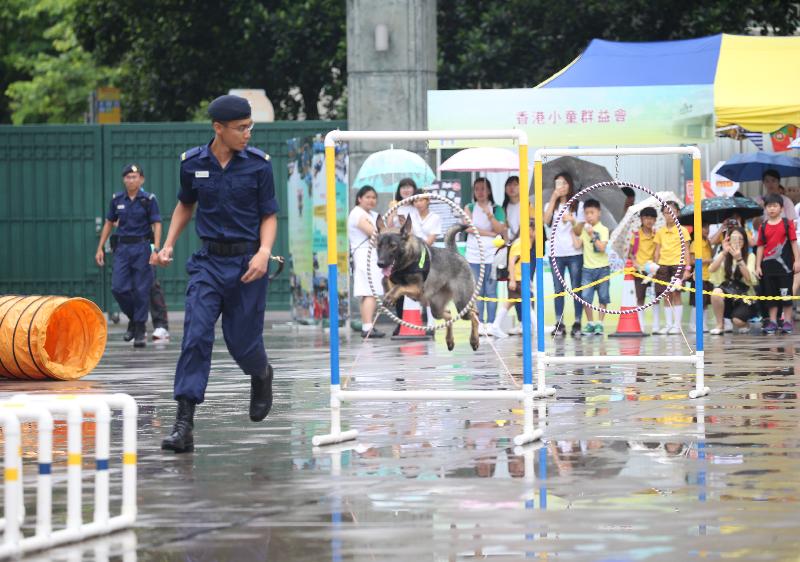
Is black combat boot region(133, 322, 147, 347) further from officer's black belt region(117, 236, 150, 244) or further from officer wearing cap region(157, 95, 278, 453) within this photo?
officer wearing cap region(157, 95, 278, 453)

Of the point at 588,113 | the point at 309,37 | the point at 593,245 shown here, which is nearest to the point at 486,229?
the point at 593,245

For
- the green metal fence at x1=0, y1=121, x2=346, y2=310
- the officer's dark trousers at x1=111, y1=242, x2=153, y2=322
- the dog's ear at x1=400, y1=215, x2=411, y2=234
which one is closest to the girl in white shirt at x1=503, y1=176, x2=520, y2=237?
the officer's dark trousers at x1=111, y1=242, x2=153, y2=322

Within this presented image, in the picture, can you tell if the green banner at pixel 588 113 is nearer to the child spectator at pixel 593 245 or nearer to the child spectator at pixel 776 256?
the child spectator at pixel 593 245

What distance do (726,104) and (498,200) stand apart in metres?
3.58

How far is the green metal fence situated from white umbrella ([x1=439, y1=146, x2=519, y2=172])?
646 centimetres

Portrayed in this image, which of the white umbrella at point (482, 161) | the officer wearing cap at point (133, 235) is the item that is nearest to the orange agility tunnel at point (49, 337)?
the officer wearing cap at point (133, 235)

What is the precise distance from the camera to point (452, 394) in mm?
10531

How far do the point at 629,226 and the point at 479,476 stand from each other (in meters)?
12.3

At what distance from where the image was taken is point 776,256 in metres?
21.1

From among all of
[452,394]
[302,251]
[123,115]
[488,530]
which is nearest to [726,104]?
[302,251]

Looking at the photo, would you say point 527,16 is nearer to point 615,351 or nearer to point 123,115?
point 123,115

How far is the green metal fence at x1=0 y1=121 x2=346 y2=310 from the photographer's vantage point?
27.7 metres

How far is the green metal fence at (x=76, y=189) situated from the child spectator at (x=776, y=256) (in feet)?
30.1

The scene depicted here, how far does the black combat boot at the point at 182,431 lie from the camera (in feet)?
33.2
